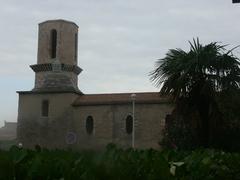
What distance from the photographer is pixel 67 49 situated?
173 feet

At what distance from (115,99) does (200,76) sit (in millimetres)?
30339

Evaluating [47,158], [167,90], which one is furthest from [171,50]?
[47,158]

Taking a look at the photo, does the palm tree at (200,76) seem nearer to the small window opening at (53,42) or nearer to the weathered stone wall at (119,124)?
the weathered stone wall at (119,124)

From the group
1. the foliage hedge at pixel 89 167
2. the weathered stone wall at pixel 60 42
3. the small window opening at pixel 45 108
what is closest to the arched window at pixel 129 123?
the small window opening at pixel 45 108

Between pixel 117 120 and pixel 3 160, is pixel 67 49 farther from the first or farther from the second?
pixel 3 160

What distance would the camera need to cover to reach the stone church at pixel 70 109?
46969 mm

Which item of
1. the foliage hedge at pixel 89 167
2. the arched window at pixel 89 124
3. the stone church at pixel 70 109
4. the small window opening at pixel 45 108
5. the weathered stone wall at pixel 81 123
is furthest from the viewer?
the small window opening at pixel 45 108

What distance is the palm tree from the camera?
59.4ft

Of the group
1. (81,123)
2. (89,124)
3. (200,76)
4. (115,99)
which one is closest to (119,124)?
(115,99)

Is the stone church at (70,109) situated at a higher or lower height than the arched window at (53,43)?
lower

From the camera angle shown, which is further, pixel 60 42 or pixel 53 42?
pixel 53 42

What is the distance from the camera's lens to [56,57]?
52750mm

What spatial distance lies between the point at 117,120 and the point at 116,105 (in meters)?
1.42

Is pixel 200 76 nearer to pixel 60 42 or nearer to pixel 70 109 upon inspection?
pixel 70 109
